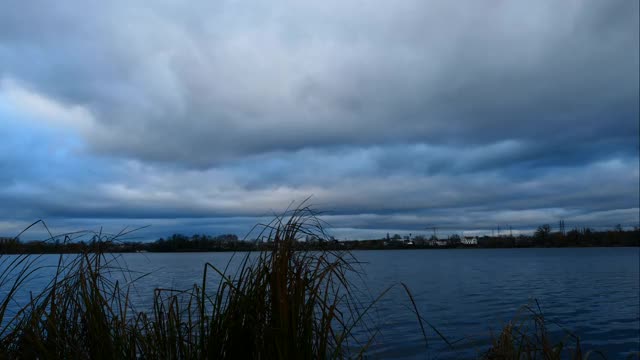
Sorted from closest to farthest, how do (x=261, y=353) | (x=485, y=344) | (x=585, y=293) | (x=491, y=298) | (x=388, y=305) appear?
(x=261, y=353)
(x=485, y=344)
(x=388, y=305)
(x=491, y=298)
(x=585, y=293)

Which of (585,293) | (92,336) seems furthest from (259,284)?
(585,293)

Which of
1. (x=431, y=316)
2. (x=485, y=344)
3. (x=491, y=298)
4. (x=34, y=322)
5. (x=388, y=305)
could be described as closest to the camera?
(x=34, y=322)

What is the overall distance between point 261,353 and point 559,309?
1253 inches

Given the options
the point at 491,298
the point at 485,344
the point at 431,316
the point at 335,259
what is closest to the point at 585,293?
the point at 491,298

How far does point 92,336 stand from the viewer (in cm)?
416

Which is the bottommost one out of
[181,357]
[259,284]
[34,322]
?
[181,357]

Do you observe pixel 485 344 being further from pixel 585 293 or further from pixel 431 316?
pixel 585 293

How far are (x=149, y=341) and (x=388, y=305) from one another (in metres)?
27.4

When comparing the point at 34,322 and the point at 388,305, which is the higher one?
the point at 34,322

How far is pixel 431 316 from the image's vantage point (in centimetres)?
2822

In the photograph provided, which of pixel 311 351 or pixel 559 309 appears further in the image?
pixel 559 309

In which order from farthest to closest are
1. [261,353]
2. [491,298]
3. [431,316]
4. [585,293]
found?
[585,293]
[491,298]
[431,316]
[261,353]

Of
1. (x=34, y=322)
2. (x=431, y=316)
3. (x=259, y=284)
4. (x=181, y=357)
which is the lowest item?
(x=431, y=316)

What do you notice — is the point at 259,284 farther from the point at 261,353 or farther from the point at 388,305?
the point at 388,305
